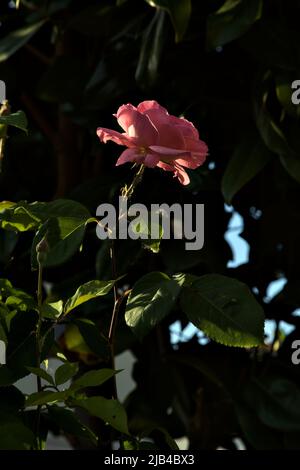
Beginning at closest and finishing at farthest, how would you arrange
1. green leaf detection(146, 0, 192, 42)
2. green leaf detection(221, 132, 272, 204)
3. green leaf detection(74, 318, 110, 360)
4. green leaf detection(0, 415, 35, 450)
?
green leaf detection(0, 415, 35, 450) < green leaf detection(74, 318, 110, 360) < green leaf detection(146, 0, 192, 42) < green leaf detection(221, 132, 272, 204)

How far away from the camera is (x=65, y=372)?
65 cm

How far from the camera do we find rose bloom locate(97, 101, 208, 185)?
2.19 ft

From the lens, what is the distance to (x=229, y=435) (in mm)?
1421

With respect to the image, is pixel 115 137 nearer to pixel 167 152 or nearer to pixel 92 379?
pixel 167 152

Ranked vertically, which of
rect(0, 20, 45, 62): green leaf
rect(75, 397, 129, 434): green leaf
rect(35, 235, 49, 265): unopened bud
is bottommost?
rect(75, 397, 129, 434): green leaf

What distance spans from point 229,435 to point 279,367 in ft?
0.47

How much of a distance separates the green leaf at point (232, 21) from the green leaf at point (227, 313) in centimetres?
53

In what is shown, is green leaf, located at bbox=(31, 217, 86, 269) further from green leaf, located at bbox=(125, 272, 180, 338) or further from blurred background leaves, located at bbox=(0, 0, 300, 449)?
blurred background leaves, located at bbox=(0, 0, 300, 449)

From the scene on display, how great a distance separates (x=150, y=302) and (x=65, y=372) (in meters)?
0.08

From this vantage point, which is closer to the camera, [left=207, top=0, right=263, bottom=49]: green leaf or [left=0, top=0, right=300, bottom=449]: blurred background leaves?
[left=207, top=0, right=263, bottom=49]: green leaf

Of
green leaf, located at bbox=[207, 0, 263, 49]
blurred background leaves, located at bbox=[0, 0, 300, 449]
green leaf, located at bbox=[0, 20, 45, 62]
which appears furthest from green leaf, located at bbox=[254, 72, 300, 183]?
green leaf, located at bbox=[0, 20, 45, 62]

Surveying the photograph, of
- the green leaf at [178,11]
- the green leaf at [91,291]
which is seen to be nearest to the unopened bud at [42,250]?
the green leaf at [91,291]

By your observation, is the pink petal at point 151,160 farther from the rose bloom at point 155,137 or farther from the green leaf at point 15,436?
the green leaf at point 15,436

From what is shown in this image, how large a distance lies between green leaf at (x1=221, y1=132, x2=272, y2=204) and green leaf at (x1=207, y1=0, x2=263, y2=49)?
160mm
